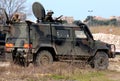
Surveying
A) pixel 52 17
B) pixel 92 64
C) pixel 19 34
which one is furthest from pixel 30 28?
pixel 92 64

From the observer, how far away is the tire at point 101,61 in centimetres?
1912

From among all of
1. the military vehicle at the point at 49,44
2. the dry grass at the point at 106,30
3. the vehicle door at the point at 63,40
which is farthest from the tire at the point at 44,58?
the dry grass at the point at 106,30

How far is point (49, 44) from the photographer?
18.1 metres

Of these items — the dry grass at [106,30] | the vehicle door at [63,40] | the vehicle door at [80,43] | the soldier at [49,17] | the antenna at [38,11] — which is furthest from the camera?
the dry grass at [106,30]

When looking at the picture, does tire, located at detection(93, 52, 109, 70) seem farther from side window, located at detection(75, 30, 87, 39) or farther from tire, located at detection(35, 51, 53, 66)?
tire, located at detection(35, 51, 53, 66)

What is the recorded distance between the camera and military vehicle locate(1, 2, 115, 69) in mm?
18000

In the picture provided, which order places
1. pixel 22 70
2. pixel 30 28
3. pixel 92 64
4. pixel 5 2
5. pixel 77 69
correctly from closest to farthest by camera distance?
pixel 22 70, pixel 77 69, pixel 30 28, pixel 92 64, pixel 5 2

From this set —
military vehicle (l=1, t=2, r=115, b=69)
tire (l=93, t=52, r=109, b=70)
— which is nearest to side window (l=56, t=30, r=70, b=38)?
military vehicle (l=1, t=2, r=115, b=69)

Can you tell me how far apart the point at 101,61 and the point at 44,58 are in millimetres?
2670

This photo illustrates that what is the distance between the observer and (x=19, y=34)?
18156 millimetres

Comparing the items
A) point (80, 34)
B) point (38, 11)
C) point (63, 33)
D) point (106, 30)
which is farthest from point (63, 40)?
point (106, 30)

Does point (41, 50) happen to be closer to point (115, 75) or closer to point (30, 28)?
point (30, 28)

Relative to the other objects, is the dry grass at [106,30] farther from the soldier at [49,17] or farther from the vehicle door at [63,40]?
the vehicle door at [63,40]

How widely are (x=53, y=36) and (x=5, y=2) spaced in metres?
32.3
